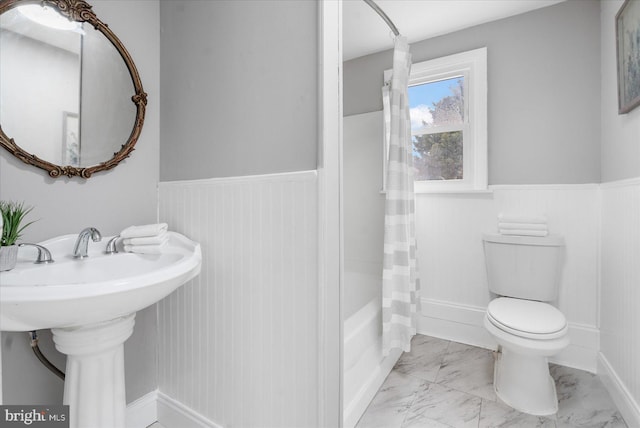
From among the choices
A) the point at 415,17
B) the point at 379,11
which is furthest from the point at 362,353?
the point at 415,17

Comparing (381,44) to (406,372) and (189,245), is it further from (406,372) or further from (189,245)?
(406,372)

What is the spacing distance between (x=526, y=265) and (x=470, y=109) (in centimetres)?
115

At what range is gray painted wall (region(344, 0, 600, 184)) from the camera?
6.15 feet

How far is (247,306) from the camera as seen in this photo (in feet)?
3.91

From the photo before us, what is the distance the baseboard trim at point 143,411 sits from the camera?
139cm

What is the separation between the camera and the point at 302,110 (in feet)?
3.45

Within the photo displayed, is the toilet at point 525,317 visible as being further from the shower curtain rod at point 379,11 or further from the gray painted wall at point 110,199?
the gray painted wall at point 110,199

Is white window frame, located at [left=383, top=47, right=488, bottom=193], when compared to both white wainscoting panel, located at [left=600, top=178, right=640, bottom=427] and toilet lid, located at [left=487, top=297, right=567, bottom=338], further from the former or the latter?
toilet lid, located at [left=487, top=297, right=567, bottom=338]

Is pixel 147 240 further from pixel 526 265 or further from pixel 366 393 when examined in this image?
pixel 526 265

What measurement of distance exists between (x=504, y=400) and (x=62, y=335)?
6.62 feet

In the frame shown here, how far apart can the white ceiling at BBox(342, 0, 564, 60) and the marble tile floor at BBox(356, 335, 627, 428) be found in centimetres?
206

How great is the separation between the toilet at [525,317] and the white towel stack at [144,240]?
1.68 m

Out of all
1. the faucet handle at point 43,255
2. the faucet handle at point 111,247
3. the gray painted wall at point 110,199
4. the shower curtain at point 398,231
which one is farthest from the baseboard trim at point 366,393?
the faucet handle at point 43,255

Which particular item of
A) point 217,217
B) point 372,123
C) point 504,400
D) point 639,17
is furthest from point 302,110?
point 504,400
